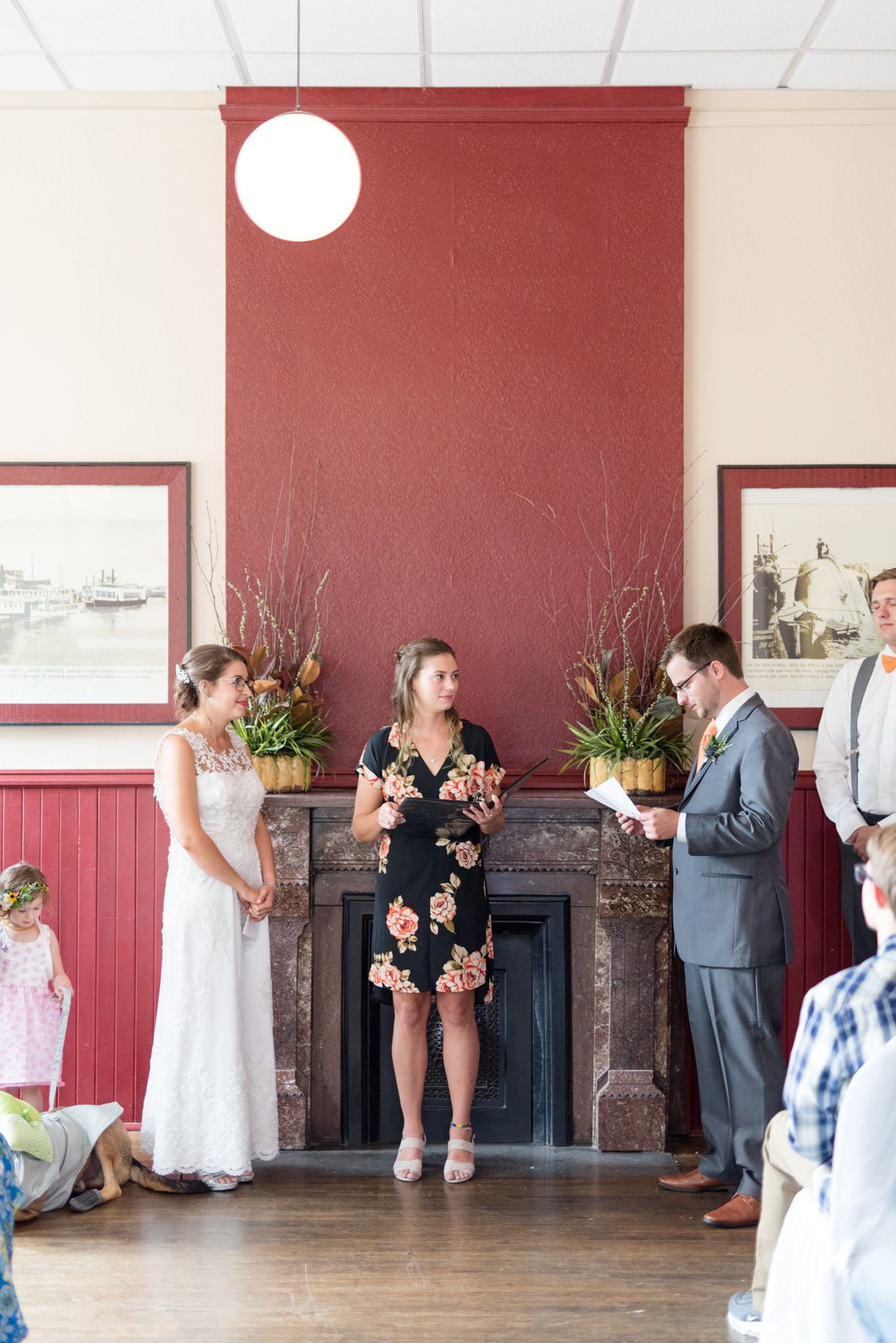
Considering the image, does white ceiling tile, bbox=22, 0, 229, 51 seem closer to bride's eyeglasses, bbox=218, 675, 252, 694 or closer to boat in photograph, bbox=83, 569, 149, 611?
boat in photograph, bbox=83, 569, 149, 611

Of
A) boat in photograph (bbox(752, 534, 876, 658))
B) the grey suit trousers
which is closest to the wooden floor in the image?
the grey suit trousers

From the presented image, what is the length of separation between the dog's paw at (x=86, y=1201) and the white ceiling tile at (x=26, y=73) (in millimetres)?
4221

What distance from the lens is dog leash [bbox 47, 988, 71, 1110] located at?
12.4ft

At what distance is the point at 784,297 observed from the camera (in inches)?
172

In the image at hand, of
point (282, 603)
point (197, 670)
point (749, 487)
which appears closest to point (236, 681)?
point (197, 670)

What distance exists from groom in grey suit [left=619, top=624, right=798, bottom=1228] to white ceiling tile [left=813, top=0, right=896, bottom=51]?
7.73 ft

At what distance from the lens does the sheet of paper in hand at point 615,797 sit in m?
3.44

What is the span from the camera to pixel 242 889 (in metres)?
3.67

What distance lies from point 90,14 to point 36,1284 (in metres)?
4.24

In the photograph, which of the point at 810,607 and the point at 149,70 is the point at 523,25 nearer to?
the point at 149,70

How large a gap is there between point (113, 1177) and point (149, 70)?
165 inches

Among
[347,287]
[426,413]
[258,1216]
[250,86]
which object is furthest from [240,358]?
[258,1216]

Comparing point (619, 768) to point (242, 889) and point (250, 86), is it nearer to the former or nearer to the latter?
point (242, 889)

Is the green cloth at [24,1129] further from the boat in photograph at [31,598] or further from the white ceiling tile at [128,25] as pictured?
the white ceiling tile at [128,25]
